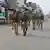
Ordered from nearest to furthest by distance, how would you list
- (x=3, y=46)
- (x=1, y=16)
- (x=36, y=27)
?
(x=3, y=46) < (x=36, y=27) < (x=1, y=16)

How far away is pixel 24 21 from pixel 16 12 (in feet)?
0.81

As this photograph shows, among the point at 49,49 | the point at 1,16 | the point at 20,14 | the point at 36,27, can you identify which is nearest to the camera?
the point at 49,49

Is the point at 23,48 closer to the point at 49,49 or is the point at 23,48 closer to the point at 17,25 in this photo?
the point at 49,49

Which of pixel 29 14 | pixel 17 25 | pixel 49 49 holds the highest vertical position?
pixel 29 14

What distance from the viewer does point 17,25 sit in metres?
3.13

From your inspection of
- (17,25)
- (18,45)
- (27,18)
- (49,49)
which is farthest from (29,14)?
(49,49)

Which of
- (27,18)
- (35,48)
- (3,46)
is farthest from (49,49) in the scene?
(27,18)

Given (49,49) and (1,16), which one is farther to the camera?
(1,16)

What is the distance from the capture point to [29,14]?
2.93 meters

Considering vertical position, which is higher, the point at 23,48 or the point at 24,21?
the point at 24,21

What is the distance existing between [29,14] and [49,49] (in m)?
0.99

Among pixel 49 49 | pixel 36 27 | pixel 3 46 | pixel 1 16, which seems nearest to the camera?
pixel 49 49

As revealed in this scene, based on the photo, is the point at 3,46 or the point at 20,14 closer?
the point at 3,46

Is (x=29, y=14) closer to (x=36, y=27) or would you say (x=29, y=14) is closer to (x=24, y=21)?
(x=24, y=21)
